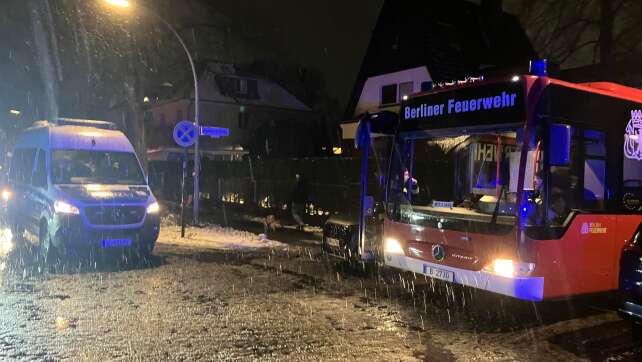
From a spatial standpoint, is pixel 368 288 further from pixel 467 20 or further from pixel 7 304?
pixel 467 20

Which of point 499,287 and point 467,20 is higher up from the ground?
point 467,20

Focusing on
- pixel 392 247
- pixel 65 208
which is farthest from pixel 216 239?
pixel 392 247

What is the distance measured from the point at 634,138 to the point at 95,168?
373 inches

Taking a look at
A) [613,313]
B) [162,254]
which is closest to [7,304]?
[162,254]

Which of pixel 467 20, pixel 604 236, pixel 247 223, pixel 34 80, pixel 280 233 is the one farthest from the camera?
pixel 467 20

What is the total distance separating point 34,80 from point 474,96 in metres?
22.9

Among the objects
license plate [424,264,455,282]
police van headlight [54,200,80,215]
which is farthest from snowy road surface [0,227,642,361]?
police van headlight [54,200,80,215]

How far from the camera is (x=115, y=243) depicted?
944 cm

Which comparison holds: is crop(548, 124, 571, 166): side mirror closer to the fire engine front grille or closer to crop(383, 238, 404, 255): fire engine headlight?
crop(383, 238, 404, 255): fire engine headlight

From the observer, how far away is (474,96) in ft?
22.9

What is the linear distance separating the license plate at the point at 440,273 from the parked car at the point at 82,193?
17.6 feet

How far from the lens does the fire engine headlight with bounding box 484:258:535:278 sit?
6113 mm

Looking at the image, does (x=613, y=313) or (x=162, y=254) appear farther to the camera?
(x=162, y=254)

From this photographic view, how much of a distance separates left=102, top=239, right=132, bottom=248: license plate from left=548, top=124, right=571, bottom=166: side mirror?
728cm
